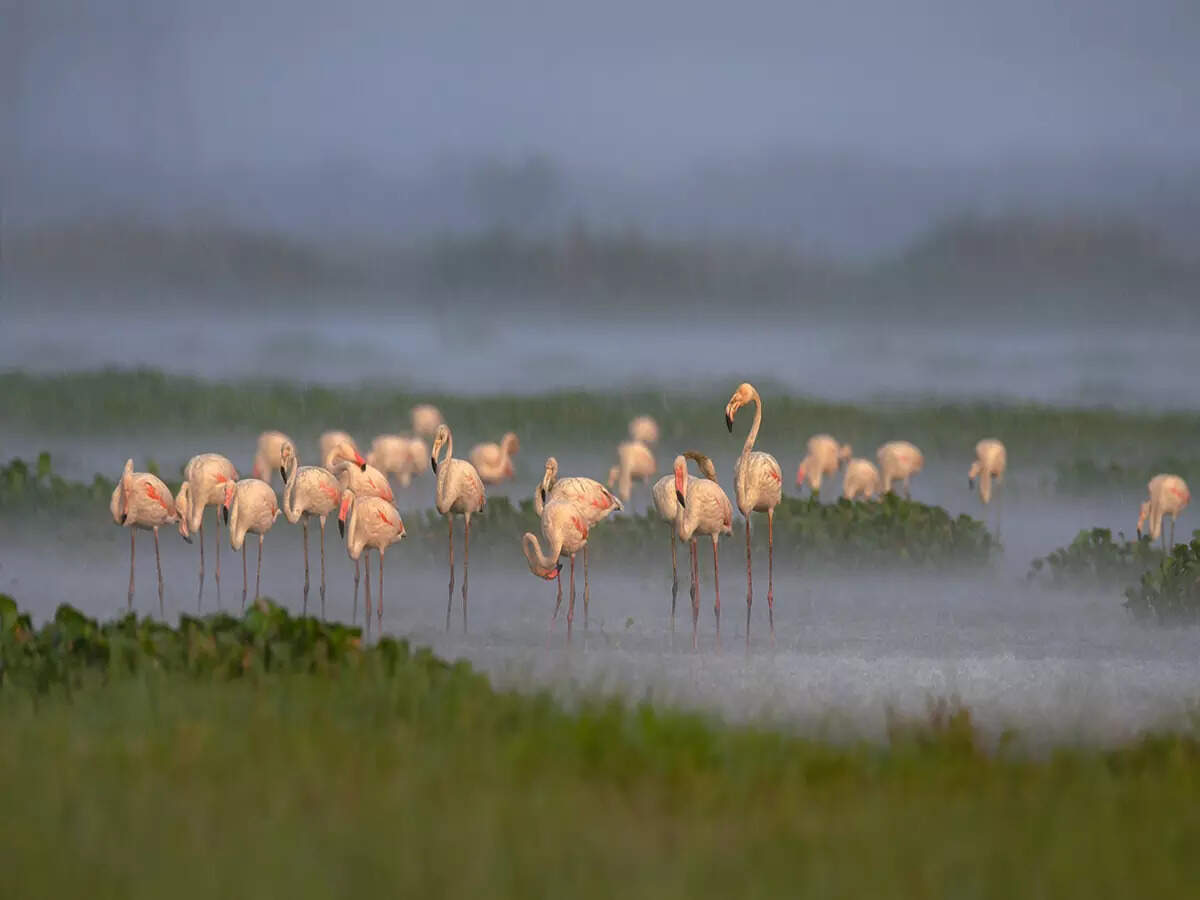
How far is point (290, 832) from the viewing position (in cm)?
554

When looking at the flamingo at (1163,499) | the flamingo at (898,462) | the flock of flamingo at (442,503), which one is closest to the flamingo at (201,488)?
the flock of flamingo at (442,503)

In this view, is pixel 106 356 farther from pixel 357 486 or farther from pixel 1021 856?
pixel 1021 856

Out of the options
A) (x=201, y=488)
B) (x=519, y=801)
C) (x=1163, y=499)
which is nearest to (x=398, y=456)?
(x=201, y=488)

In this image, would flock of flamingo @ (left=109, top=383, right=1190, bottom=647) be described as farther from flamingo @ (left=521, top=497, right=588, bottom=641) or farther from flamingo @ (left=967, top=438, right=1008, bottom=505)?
flamingo @ (left=967, top=438, right=1008, bottom=505)

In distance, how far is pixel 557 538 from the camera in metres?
12.6

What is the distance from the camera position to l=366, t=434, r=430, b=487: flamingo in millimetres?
21422

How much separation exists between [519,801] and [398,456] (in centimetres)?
1573

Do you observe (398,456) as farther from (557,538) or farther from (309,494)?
(557,538)

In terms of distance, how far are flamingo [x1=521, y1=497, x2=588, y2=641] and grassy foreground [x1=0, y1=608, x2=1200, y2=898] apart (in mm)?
4260

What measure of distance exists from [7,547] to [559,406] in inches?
544

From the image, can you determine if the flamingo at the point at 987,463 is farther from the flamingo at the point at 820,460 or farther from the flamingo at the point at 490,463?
the flamingo at the point at 490,463

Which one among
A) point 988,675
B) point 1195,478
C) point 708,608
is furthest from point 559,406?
point 988,675

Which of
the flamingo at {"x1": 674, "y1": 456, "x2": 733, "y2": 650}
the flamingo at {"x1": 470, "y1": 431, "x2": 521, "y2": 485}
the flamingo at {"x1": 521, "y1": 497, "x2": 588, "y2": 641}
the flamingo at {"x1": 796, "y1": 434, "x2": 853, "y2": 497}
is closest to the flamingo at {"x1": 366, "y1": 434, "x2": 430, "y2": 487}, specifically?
the flamingo at {"x1": 470, "y1": 431, "x2": 521, "y2": 485}

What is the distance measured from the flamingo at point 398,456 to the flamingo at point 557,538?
27.3 feet
